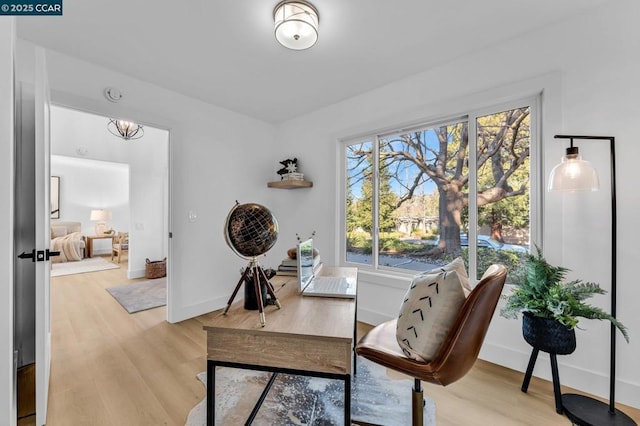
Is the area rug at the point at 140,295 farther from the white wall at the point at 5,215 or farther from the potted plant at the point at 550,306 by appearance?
the potted plant at the point at 550,306

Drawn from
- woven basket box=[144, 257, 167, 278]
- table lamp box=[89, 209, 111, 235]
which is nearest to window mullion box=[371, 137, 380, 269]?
woven basket box=[144, 257, 167, 278]

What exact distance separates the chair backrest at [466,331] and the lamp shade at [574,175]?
0.93 meters

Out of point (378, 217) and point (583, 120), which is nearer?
point (583, 120)

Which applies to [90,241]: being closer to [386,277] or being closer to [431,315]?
[386,277]

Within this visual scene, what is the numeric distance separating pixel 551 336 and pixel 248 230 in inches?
70.5

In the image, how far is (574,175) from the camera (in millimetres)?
1531

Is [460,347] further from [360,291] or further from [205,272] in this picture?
[205,272]

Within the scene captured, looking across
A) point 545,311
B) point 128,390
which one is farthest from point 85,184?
point 545,311

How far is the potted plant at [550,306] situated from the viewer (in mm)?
1481

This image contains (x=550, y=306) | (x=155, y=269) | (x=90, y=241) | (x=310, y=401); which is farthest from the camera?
(x=90, y=241)

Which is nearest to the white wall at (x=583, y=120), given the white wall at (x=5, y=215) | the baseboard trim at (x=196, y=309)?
the white wall at (x=5, y=215)

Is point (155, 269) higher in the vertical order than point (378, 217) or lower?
lower

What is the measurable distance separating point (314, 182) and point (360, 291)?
1.42 meters

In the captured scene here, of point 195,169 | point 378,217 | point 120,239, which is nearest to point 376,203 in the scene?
point 378,217
